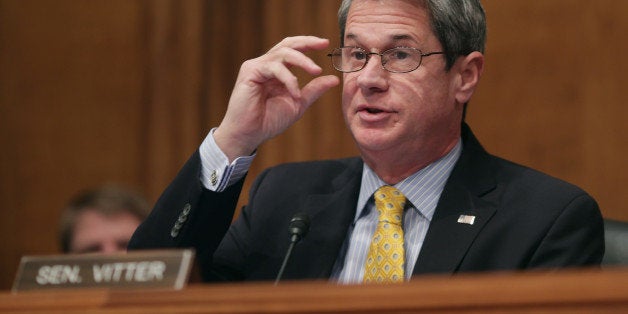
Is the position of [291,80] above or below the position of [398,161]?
above

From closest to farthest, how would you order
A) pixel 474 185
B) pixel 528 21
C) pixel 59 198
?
pixel 474 185 < pixel 528 21 < pixel 59 198

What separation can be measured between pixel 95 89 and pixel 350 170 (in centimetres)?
159

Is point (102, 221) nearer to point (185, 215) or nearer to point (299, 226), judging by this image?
point (185, 215)

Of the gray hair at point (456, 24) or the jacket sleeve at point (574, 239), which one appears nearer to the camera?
the jacket sleeve at point (574, 239)

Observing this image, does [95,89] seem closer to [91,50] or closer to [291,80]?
[91,50]

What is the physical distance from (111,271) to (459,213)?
0.90 meters

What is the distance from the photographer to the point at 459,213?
2088 mm

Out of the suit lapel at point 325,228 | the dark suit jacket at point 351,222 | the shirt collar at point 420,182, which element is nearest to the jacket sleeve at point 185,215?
the dark suit jacket at point 351,222

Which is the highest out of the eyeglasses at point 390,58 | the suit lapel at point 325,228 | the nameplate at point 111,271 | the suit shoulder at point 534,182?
the eyeglasses at point 390,58

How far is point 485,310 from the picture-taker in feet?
3.81

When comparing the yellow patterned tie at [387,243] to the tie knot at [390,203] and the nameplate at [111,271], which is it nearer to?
the tie knot at [390,203]

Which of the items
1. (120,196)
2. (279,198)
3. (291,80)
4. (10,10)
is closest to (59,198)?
(10,10)

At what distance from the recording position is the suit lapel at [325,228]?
212 centimetres

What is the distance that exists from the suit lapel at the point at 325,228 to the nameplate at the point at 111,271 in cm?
71
